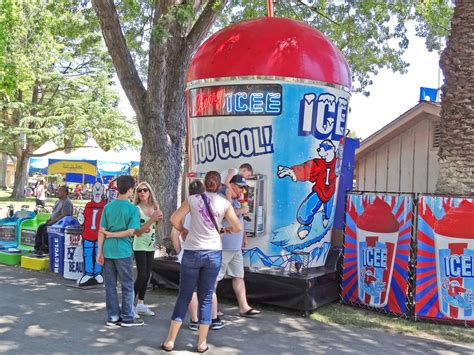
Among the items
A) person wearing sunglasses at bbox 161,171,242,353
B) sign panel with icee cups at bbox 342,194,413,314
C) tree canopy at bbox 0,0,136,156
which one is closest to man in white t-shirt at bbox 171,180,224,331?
person wearing sunglasses at bbox 161,171,242,353

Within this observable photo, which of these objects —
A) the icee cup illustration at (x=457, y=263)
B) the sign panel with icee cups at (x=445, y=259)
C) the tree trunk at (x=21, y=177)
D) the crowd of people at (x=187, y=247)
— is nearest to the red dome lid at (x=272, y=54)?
the crowd of people at (x=187, y=247)

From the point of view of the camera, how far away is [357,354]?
216 inches

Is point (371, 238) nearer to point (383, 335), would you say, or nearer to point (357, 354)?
point (383, 335)

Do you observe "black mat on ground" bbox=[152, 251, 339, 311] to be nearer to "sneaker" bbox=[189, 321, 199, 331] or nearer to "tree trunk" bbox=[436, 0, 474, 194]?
"sneaker" bbox=[189, 321, 199, 331]

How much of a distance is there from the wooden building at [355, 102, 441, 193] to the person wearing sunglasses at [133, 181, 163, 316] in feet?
23.4

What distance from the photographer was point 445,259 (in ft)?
22.0

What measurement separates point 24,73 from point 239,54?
1398cm

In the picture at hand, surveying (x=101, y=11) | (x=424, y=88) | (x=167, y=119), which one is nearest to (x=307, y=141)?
(x=167, y=119)

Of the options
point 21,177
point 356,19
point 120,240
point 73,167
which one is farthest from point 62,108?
point 120,240

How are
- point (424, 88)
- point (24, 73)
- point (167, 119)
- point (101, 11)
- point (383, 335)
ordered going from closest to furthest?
point (383, 335) → point (101, 11) → point (167, 119) → point (424, 88) → point (24, 73)

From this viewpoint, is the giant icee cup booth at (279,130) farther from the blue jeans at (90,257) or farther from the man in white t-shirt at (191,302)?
the blue jeans at (90,257)

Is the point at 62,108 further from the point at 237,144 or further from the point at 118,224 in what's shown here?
the point at 118,224

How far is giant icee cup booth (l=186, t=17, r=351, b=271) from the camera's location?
7.66 metres

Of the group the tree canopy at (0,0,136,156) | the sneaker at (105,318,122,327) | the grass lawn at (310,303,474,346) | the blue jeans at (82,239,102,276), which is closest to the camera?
the sneaker at (105,318,122,327)
